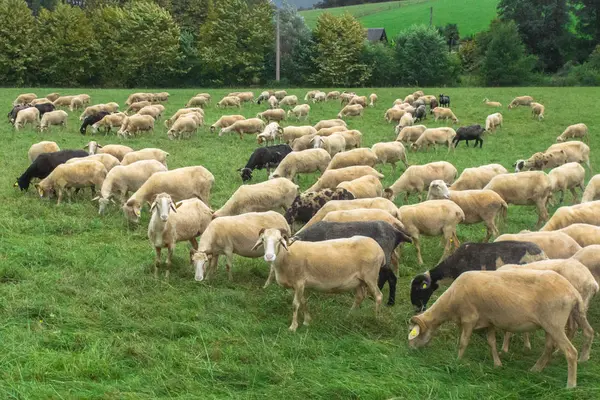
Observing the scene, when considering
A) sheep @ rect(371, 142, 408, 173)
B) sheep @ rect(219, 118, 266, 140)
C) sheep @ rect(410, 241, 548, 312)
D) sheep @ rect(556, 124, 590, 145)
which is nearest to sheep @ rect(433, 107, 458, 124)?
sheep @ rect(556, 124, 590, 145)

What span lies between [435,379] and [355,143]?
50.8 feet

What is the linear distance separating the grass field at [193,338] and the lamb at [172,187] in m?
0.51

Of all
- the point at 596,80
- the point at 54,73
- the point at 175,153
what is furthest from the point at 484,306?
the point at 54,73

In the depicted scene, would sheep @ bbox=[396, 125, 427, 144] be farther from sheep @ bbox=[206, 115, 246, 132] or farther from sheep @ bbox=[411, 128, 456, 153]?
sheep @ bbox=[206, 115, 246, 132]

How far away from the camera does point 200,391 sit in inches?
239

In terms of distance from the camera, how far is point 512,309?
6688 millimetres

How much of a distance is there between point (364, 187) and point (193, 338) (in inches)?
271

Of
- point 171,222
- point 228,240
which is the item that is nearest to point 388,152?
point 228,240

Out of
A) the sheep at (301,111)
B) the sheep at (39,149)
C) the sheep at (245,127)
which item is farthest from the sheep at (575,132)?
the sheep at (39,149)

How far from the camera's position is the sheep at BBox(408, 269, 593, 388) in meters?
6.50

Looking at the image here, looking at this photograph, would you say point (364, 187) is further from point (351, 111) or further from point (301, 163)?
point (351, 111)

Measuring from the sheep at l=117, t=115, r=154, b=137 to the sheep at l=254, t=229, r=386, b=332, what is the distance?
18.7 metres

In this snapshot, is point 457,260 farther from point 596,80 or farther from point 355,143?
point 596,80

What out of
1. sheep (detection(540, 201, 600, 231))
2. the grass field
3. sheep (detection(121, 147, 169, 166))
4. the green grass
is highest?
the green grass
